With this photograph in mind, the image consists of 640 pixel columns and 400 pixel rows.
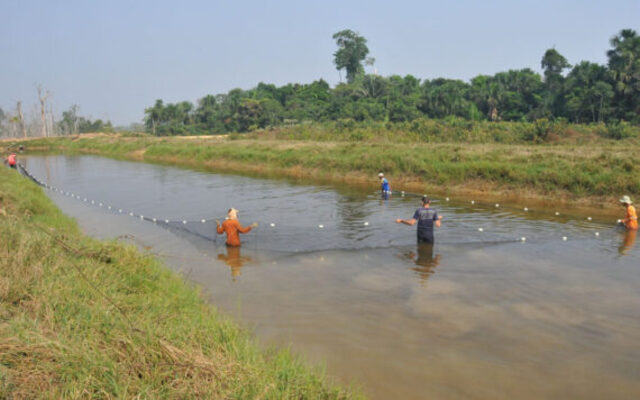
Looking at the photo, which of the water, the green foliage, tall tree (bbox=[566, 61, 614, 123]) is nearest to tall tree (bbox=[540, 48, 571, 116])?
tall tree (bbox=[566, 61, 614, 123])

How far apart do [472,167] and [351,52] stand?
7125cm

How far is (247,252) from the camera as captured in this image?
12367 millimetres

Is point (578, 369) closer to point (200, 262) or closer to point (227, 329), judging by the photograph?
point (227, 329)

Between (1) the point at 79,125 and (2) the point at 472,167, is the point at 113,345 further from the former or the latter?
(1) the point at 79,125

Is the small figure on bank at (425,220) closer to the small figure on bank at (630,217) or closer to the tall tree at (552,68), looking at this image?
the small figure on bank at (630,217)

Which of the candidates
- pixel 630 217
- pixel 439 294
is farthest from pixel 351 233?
pixel 630 217

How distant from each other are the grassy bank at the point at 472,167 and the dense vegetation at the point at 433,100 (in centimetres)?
1123

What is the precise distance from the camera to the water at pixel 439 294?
6258mm

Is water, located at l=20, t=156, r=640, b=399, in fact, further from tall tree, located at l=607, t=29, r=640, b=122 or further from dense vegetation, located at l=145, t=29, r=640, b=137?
tall tree, located at l=607, t=29, r=640, b=122

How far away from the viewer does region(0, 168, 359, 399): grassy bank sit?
4.18 meters

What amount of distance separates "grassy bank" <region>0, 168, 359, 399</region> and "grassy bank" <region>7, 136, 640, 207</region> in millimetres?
17516

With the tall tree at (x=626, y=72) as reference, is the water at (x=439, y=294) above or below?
below

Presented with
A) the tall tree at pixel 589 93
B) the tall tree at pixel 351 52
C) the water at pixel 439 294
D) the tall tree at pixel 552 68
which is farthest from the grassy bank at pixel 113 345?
the tall tree at pixel 351 52

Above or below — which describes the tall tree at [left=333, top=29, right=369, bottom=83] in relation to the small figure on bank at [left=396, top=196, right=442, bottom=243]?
above
